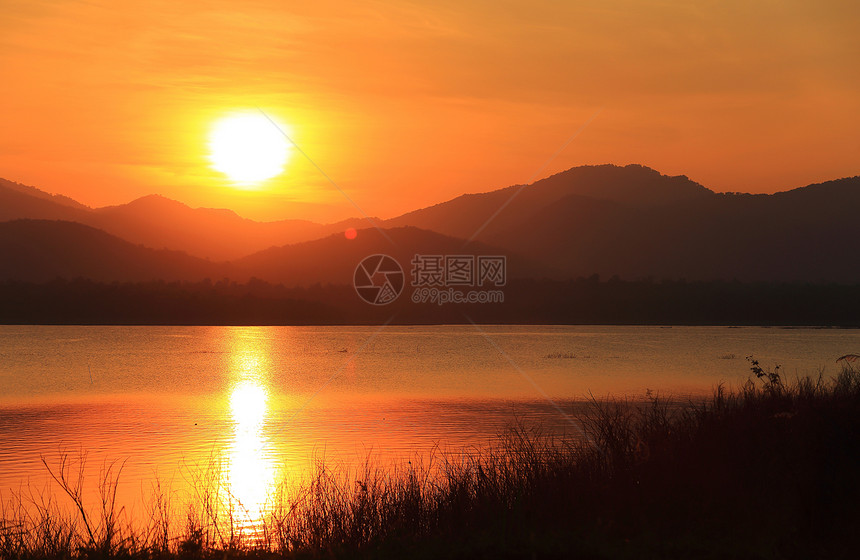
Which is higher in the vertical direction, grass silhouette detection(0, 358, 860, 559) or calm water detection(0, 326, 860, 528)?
grass silhouette detection(0, 358, 860, 559)

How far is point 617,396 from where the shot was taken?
39344mm

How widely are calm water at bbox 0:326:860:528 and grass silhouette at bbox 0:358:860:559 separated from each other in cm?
341

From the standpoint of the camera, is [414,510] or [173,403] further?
[173,403]

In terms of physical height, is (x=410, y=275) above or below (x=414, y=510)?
above

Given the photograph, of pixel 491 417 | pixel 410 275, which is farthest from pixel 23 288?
pixel 491 417

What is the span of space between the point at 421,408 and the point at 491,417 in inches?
171

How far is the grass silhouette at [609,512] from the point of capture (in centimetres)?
1091

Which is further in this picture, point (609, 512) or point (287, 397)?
point (287, 397)

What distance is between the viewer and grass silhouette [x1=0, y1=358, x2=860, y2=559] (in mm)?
10906

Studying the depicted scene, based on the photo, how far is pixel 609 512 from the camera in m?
12.4

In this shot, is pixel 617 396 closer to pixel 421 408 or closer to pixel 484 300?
pixel 421 408

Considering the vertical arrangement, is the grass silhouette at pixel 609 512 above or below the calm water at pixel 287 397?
above

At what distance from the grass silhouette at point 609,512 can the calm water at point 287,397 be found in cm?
341

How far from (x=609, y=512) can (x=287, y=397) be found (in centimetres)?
3231
